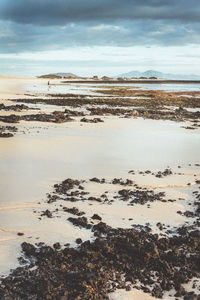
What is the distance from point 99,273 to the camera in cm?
452

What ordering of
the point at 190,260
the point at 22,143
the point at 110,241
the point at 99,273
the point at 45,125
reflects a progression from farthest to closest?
the point at 45,125
the point at 22,143
the point at 110,241
the point at 190,260
the point at 99,273

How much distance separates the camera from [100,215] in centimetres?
661

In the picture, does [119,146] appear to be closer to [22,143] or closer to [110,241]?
[22,143]

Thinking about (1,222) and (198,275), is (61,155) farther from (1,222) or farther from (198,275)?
(198,275)

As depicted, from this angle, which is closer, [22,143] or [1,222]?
[1,222]

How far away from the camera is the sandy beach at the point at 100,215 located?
14.8 feet

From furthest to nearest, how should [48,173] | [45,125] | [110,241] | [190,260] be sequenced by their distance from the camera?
[45,125], [48,173], [110,241], [190,260]

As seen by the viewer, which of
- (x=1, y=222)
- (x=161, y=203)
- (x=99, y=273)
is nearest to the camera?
(x=99, y=273)

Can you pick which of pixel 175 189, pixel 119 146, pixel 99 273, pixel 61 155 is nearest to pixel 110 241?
pixel 99 273

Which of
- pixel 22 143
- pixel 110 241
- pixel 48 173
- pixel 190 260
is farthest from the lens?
pixel 22 143

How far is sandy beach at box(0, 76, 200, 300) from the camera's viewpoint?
4.50m

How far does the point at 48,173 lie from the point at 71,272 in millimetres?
4764

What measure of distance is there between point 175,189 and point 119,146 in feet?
16.0

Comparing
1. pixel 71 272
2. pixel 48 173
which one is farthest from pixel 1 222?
pixel 48 173
